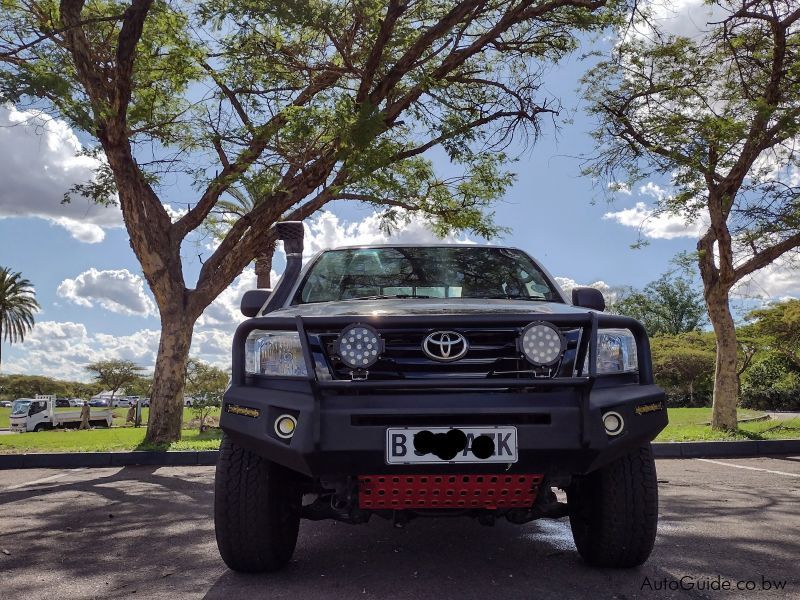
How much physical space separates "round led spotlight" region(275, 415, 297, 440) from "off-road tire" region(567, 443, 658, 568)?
1261 millimetres

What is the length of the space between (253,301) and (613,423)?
2031mm

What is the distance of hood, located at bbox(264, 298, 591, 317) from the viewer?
9.65 ft

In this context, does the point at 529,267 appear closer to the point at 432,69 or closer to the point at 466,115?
the point at 432,69

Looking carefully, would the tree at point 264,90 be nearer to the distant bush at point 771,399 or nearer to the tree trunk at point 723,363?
the tree trunk at point 723,363

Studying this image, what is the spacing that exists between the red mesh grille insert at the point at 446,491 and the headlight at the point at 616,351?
0.55 m

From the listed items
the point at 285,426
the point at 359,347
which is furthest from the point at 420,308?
the point at 285,426

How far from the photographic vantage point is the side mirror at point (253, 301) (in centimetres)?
378

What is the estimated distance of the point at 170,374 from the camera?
11.1m

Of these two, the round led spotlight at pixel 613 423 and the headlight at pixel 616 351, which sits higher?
the headlight at pixel 616 351

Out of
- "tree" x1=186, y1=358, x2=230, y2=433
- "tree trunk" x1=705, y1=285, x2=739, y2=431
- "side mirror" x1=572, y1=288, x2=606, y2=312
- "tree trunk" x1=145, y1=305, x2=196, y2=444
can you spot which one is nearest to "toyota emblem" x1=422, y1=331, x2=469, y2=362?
"side mirror" x1=572, y1=288, x2=606, y2=312

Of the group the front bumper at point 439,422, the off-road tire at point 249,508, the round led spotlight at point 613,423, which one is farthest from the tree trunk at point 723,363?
the off-road tire at point 249,508

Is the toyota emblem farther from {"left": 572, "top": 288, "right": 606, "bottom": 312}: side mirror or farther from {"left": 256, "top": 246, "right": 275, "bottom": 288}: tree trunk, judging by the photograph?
{"left": 256, "top": 246, "right": 275, "bottom": 288}: tree trunk

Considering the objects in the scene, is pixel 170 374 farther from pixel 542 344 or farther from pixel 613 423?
pixel 613 423

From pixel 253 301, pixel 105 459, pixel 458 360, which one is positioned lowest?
pixel 105 459
